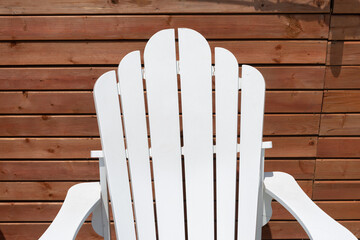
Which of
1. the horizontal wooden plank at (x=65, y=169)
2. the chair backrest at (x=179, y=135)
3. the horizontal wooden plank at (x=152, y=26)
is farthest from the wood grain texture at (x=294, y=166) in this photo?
the horizontal wooden plank at (x=152, y=26)

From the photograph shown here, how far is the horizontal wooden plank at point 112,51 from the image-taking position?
136cm

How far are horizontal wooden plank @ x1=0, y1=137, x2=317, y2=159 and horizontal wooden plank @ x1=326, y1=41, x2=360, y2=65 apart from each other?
15.1 inches

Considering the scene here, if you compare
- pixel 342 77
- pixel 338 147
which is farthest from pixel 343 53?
pixel 338 147

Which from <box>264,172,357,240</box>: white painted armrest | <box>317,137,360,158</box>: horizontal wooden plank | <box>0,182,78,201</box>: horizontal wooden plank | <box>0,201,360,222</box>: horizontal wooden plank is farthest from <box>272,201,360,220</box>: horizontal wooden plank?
<box>0,182,78,201</box>: horizontal wooden plank

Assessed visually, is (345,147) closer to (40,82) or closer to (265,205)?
(265,205)

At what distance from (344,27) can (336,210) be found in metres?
→ 0.93

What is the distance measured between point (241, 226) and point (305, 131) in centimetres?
59

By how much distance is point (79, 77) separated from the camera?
139cm

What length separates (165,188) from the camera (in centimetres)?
118

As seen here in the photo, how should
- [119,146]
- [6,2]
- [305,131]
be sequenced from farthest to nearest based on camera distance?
[305,131] < [6,2] < [119,146]

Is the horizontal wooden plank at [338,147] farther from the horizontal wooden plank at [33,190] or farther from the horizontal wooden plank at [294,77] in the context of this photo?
the horizontal wooden plank at [33,190]

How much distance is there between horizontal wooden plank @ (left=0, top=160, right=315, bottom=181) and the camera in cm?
149

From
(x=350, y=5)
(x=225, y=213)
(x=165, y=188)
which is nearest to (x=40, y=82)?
(x=165, y=188)

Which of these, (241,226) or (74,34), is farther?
(74,34)
